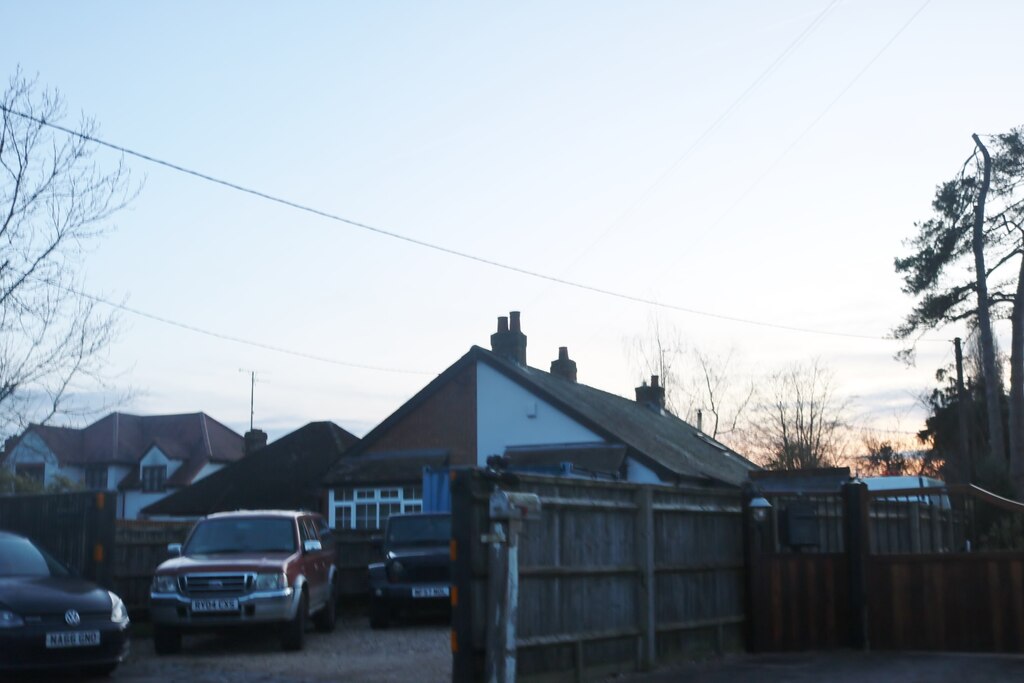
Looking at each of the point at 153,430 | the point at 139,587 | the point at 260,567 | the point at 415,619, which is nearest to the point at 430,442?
the point at 415,619

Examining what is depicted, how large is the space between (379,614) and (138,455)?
60868 mm

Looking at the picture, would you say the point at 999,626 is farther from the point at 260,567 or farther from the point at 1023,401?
the point at 1023,401

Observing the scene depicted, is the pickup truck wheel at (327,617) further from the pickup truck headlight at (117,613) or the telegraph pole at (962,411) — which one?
the telegraph pole at (962,411)

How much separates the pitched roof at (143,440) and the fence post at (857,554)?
61225mm

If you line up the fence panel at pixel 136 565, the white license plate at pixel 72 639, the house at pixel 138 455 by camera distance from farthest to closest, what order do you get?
the house at pixel 138 455
the fence panel at pixel 136 565
the white license plate at pixel 72 639

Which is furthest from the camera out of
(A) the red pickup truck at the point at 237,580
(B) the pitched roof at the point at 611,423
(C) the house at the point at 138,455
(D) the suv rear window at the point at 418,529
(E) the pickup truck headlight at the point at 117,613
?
(C) the house at the point at 138,455

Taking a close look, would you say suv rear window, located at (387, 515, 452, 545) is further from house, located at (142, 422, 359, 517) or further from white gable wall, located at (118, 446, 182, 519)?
white gable wall, located at (118, 446, 182, 519)

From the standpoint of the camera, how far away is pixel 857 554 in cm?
1469

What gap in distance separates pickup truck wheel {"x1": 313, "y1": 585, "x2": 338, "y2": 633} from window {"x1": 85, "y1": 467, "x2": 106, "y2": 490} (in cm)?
6043

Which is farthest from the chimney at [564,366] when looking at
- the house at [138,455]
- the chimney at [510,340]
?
the house at [138,455]

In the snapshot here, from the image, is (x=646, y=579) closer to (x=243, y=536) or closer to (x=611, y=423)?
(x=243, y=536)

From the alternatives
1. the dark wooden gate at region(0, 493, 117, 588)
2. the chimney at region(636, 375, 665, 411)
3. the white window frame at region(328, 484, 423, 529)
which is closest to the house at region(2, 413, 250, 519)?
the chimney at region(636, 375, 665, 411)

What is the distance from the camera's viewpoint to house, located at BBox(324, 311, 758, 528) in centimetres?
3147

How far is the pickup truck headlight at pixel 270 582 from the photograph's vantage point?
14078mm
